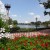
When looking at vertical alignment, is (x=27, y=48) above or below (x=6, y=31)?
below

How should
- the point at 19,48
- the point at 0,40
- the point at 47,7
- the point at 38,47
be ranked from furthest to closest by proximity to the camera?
the point at 47,7 < the point at 0,40 < the point at 38,47 < the point at 19,48

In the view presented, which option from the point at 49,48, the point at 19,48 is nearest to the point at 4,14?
the point at 19,48

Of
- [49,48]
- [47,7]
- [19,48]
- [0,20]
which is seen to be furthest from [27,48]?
[47,7]

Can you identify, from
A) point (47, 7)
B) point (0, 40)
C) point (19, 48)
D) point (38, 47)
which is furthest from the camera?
point (47, 7)

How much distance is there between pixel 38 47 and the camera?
9.75 meters

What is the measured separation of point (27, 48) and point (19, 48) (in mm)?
330

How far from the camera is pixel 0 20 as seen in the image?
32.0ft

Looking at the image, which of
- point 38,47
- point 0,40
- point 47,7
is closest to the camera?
point 38,47

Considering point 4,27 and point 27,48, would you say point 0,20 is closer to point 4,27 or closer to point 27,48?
point 4,27

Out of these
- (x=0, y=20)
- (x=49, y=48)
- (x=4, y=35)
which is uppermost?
(x=0, y=20)

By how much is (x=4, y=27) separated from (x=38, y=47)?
5.79ft

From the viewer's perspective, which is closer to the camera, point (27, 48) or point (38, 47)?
point (27, 48)

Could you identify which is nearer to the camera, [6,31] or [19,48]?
[19,48]

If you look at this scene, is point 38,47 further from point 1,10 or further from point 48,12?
point 48,12
